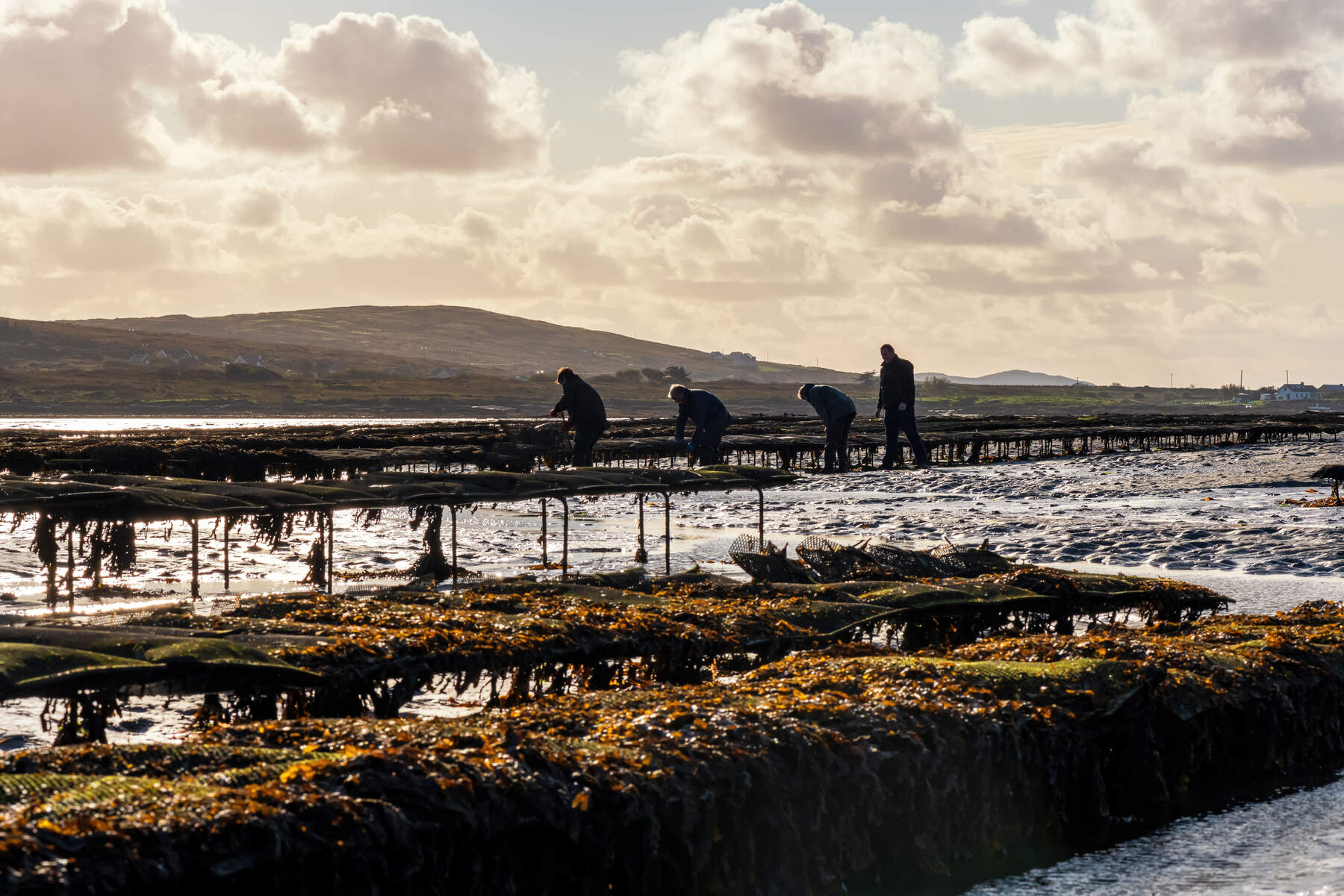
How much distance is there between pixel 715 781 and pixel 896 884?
966 mm

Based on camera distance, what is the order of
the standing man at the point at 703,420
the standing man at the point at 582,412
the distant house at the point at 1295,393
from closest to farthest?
1. the standing man at the point at 582,412
2. the standing man at the point at 703,420
3. the distant house at the point at 1295,393

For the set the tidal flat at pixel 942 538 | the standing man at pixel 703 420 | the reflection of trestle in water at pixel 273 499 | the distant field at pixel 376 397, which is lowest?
the tidal flat at pixel 942 538

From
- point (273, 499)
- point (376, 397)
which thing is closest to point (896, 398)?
point (273, 499)

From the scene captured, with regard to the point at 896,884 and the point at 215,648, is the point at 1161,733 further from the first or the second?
the point at 215,648

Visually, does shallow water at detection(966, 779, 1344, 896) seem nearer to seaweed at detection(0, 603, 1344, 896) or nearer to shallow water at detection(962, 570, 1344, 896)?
shallow water at detection(962, 570, 1344, 896)

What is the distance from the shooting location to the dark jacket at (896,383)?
22.5 meters

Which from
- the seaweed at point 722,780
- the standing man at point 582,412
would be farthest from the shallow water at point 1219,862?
the standing man at point 582,412

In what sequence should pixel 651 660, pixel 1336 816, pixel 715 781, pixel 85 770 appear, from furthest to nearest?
1. pixel 651 660
2. pixel 1336 816
3. pixel 715 781
4. pixel 85 770

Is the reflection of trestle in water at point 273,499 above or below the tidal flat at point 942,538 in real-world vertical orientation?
above

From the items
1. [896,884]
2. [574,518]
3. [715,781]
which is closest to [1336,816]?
[896,884]

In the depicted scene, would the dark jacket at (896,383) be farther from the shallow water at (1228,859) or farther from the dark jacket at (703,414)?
the shallow water at (1228,859)

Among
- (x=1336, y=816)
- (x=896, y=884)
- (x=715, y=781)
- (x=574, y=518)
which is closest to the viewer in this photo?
(x=715, y=781)

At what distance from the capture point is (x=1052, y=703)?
559 centimetres

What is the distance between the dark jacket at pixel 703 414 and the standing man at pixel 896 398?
3263 mm
